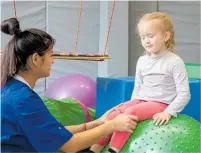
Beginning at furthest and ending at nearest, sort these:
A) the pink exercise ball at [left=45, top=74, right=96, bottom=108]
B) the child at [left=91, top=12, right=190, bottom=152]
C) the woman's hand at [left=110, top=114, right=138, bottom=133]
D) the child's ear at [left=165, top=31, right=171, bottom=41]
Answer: the pink exercise ball at [left=45, top=74, right=96, bottom=108]
the child's ear at [left=165, top=31, right=171, bottom=41]
the child at [left=91, top=12, right=190, bottom=152]
the woman's hand at [left=110, top=114, right=138, bottom=133]

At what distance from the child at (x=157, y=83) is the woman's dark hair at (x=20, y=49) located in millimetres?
428

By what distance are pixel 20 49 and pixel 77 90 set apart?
1637mm

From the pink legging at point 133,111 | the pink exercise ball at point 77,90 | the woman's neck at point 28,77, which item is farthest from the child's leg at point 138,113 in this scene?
the pink exercise ball at point 77,90

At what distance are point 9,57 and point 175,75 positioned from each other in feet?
2.15

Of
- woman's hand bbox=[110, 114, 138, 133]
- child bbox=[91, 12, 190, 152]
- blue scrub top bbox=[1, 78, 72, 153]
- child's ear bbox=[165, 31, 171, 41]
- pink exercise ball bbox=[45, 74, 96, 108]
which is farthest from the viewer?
pink exercise ball bbox=[45, 74, 96, 108]

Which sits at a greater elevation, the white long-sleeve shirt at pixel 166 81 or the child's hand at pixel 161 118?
the white long-sleeve shirt at pixel 166 81

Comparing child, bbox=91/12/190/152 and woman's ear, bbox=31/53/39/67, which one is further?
child, bbox=91/12/190/152

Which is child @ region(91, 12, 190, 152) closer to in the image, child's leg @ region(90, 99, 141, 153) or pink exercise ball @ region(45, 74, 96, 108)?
child's leg @ region(90, 99, 141, 153)

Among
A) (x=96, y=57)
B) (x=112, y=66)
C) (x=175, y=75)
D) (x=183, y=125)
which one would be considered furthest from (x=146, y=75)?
(x=112, y=66)

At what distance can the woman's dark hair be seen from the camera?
1.27 metres

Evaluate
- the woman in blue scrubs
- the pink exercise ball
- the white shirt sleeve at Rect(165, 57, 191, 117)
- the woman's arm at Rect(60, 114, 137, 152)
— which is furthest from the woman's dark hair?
the pink exercise ball

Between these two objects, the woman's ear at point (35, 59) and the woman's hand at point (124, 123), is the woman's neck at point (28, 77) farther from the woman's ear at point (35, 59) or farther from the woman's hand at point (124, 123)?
the woman's hand at point (124, 123)

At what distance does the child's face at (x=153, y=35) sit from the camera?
153 cm

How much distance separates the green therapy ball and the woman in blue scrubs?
77 millimetres
